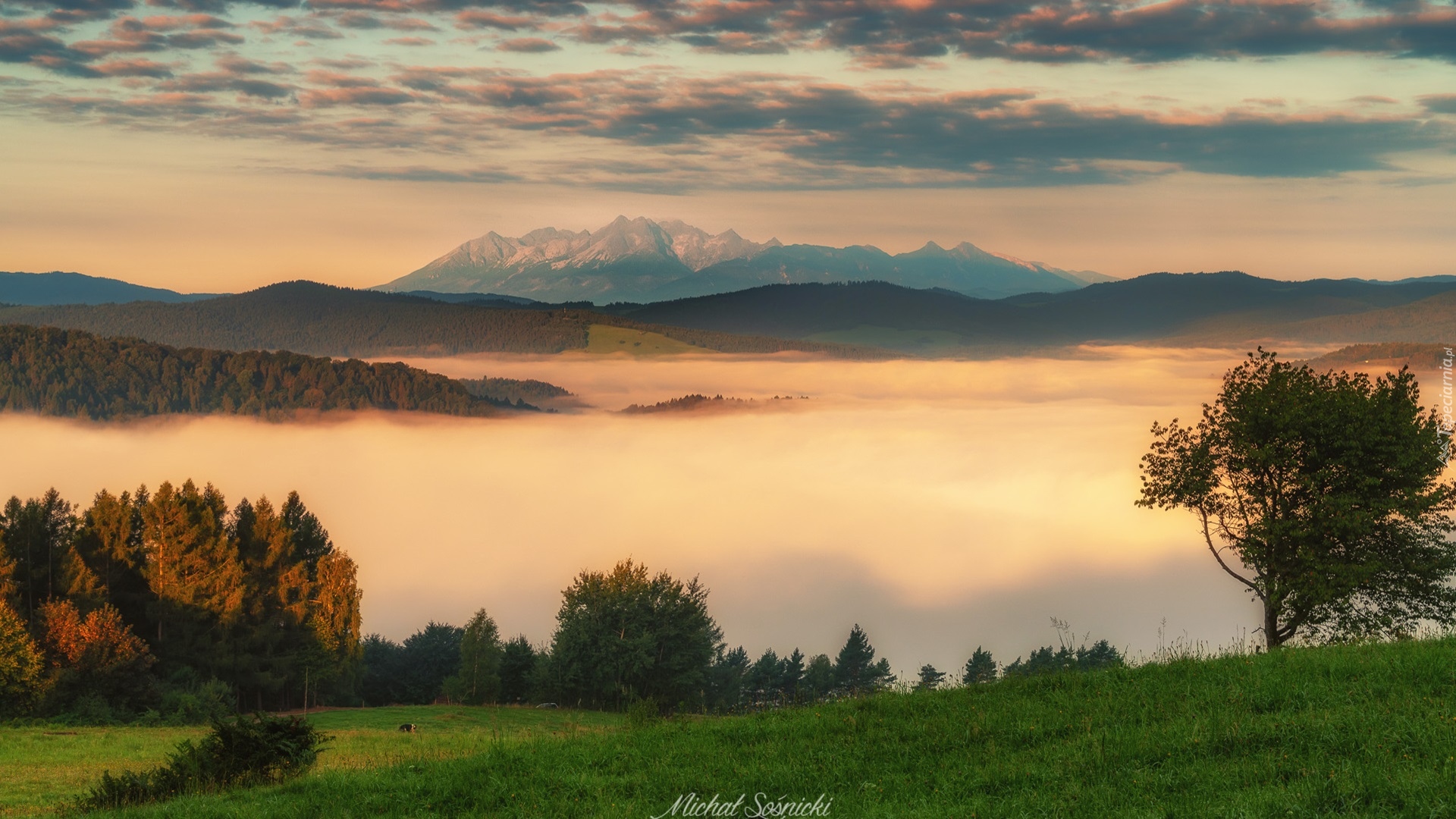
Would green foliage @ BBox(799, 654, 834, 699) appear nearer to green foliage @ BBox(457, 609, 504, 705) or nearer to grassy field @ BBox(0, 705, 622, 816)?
green foliage @ BBox(457, 609, 504, 705)

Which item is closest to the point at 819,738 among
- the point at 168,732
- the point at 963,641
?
the point at 168,732

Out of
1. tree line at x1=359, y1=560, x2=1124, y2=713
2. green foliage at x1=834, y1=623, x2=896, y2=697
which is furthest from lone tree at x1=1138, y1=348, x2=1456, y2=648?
green foliage at x1=834, y1=623, x2=896, y2=697

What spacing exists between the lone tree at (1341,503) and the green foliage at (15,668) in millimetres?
51161

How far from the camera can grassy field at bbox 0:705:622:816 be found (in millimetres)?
17828

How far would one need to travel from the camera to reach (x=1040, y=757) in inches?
524

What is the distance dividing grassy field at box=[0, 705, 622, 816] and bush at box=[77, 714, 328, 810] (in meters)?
0.57

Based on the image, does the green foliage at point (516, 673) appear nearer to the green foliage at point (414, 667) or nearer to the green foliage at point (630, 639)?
the green foliage at point (630, 639)

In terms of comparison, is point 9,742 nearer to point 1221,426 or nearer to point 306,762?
point 306,762

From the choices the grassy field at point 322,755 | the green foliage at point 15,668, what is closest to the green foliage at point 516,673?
the grassy field at point 322,755

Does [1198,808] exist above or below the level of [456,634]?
above

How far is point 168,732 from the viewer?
130 ft

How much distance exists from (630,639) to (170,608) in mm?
31210

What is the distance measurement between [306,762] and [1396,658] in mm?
16341

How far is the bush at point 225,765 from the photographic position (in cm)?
1586
